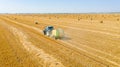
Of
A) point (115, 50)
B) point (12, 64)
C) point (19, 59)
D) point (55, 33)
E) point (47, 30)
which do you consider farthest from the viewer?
point (47, 30)

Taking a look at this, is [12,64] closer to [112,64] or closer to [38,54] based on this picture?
[38,54]

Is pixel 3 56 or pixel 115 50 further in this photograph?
pixel 115 50

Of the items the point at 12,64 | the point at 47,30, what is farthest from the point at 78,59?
the point at 47,30

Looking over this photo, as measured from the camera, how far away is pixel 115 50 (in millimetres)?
14445

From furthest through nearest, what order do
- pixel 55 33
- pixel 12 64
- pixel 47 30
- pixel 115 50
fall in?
pixel 47 30 < pixel 55 33 < pixel 115 50 < pixel 12 64

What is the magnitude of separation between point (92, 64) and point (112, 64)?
1.19m

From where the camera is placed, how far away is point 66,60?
11.6 m

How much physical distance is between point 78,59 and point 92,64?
1345 millimetres

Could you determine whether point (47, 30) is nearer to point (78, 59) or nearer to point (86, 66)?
point (78, 59)

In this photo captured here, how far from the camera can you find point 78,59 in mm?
11852

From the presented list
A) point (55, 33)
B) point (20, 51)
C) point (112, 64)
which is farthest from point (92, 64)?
point (55, 33)

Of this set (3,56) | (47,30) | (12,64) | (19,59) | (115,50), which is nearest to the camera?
(12,64)

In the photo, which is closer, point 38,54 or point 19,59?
point 19,59

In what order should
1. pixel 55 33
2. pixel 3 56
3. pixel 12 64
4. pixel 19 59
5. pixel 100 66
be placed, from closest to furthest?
pixel 100 66 < pixel 12 64 < pixel 19 59 < pixel 3 56 < pixel 55 33
